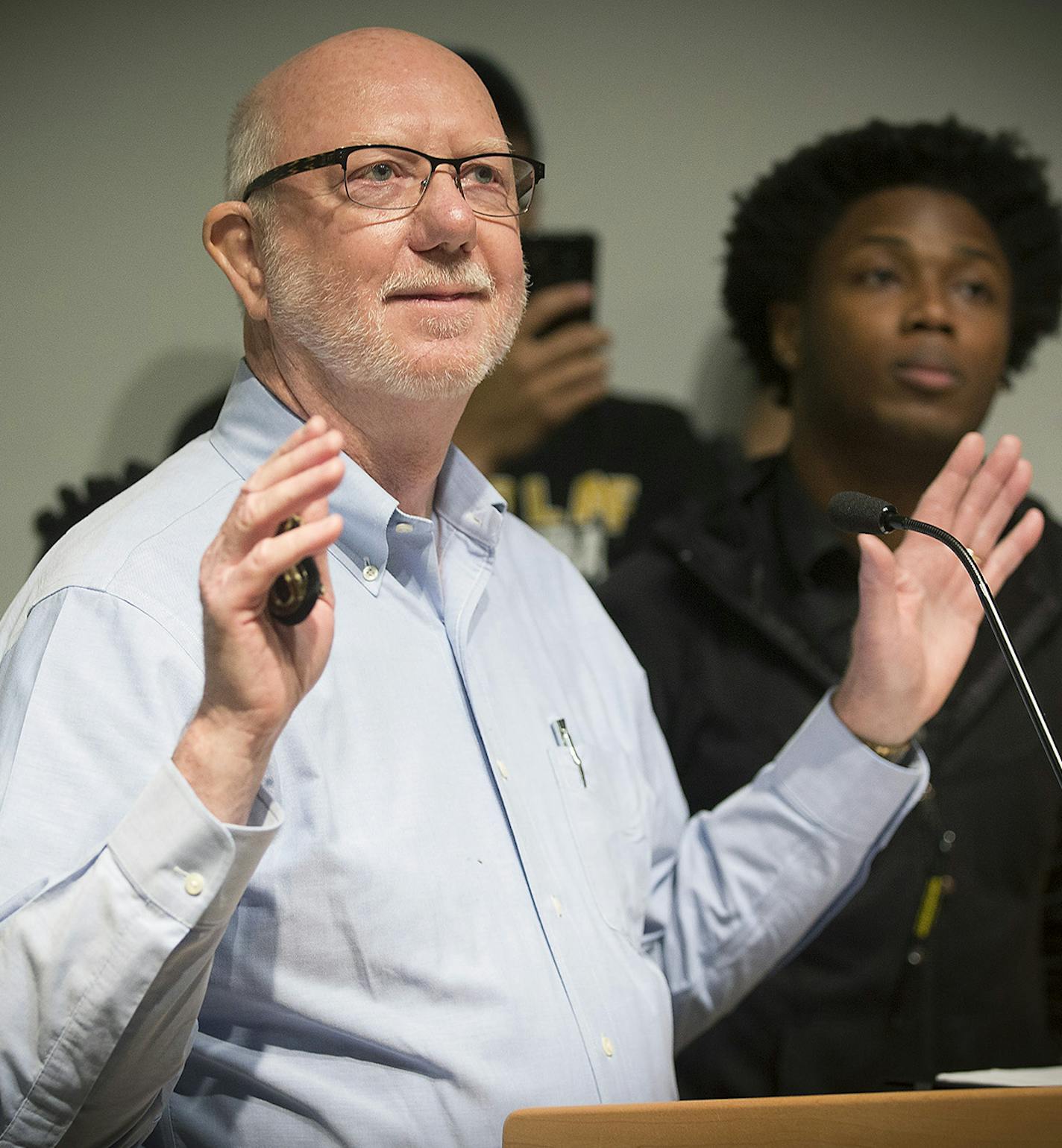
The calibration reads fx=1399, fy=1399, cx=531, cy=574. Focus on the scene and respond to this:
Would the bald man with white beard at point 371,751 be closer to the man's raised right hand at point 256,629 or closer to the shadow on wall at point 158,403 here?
the man's raised right hand at point 256,629

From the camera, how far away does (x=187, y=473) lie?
1202 millimetres

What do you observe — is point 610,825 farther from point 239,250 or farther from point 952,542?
point 239,250

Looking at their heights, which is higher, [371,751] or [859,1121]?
[371,751]

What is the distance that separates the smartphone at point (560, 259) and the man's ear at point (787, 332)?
277 millimetres

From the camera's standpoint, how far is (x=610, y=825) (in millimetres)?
1327

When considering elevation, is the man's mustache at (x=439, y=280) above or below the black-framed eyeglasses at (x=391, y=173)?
below

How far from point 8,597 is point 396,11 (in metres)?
1.09

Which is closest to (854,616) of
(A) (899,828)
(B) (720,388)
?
(A) (899,828)

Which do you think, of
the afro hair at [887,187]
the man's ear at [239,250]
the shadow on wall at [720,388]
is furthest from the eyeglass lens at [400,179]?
the shadow on wall at [720,388]

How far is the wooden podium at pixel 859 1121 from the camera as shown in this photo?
2.80ft

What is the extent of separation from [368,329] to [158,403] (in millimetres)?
1062

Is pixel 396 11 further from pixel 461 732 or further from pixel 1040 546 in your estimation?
pixel 461 732

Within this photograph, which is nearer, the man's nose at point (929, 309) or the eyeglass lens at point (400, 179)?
the eyeglass lens at point (400, 179)

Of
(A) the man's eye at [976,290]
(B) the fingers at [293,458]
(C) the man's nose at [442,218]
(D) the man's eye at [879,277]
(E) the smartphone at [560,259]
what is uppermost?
(E) the smartphone at [560,259]
